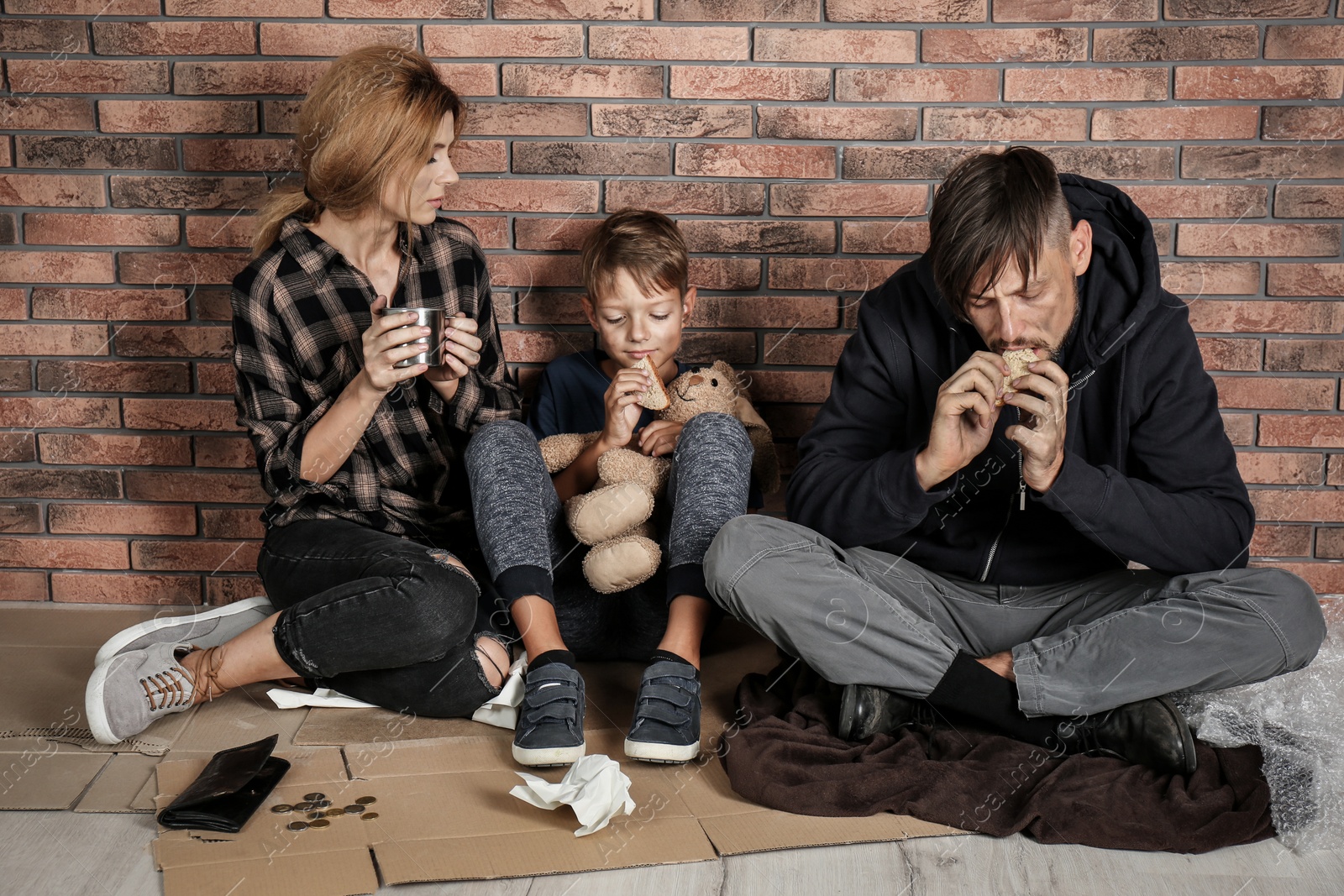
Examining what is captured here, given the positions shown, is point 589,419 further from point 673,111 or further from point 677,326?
point 673,111

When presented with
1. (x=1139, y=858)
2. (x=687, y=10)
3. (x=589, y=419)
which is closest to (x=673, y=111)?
(x=687, y=10)

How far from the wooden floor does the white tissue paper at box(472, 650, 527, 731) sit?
1.59 ft

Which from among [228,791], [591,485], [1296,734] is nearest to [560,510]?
[591,485]

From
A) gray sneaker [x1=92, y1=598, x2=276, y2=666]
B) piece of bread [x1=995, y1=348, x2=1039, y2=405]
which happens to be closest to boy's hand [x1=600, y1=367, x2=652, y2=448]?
piece of bread [x1=995, y1=348, x2=1039, y2=405]

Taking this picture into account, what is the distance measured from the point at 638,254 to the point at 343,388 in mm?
633

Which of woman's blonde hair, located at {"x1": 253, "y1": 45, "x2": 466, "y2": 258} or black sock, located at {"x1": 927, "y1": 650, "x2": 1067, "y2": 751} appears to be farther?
woman's blonde hair, located at {"x1": 253, "y1": 45, "x2": 466, "y2": 258}

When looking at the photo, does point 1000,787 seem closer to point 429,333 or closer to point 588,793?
point 588,793

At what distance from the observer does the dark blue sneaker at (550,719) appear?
66.7 inches

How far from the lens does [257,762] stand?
1.67 metres

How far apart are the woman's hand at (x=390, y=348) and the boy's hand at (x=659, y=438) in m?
0.48

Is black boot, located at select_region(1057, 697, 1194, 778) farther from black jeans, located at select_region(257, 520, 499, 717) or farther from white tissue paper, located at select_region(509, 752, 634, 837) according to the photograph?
black jeans, located at select_region(257, 520, 499, 717)

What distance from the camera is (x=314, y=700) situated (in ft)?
6.45

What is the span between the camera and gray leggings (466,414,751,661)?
1917mm

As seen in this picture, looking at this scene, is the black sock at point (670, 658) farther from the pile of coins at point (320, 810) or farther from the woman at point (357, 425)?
the pile of coins at point (320, 810)
